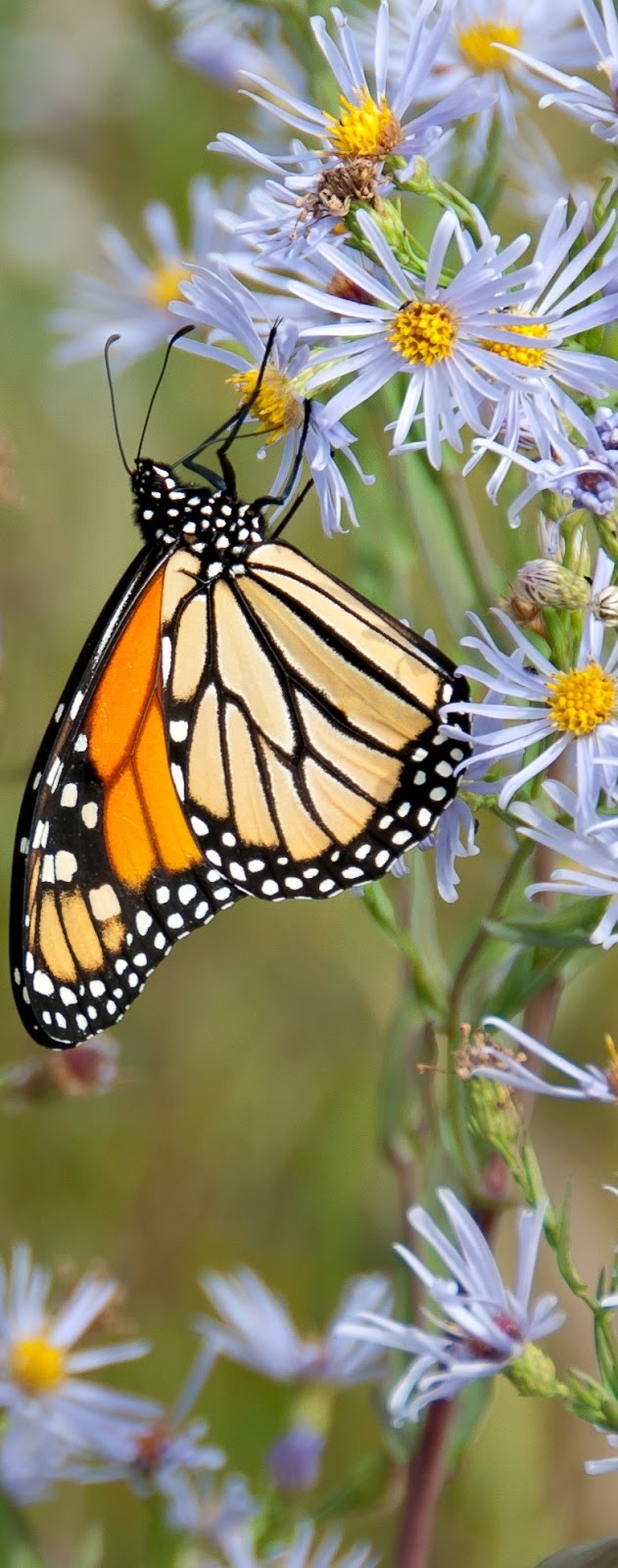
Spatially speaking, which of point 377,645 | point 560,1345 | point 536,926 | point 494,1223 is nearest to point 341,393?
point 377,645

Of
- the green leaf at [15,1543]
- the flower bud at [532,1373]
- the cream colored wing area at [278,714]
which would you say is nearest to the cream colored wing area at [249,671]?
the cream colored wing area at [278,714]

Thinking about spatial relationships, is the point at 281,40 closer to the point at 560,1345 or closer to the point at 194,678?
the point at 194,678

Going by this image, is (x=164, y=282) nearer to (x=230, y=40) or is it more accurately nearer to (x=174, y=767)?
(x=230, y=40)

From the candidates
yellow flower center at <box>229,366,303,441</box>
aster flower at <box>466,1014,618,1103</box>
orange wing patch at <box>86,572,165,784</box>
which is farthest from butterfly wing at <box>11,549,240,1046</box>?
aster flower at <box>466,1014,618,1103</box>

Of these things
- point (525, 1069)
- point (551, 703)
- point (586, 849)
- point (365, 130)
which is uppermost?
point (365, 130)

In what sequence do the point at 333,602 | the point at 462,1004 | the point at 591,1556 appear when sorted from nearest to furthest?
the point at 591,1556, the point at 462,1004, the point at 333,602

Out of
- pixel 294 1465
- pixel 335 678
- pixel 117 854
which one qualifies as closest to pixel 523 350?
pixel 335 678

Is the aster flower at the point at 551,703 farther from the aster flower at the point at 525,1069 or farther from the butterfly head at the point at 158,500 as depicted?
the butterfly head at the point at 158,500
